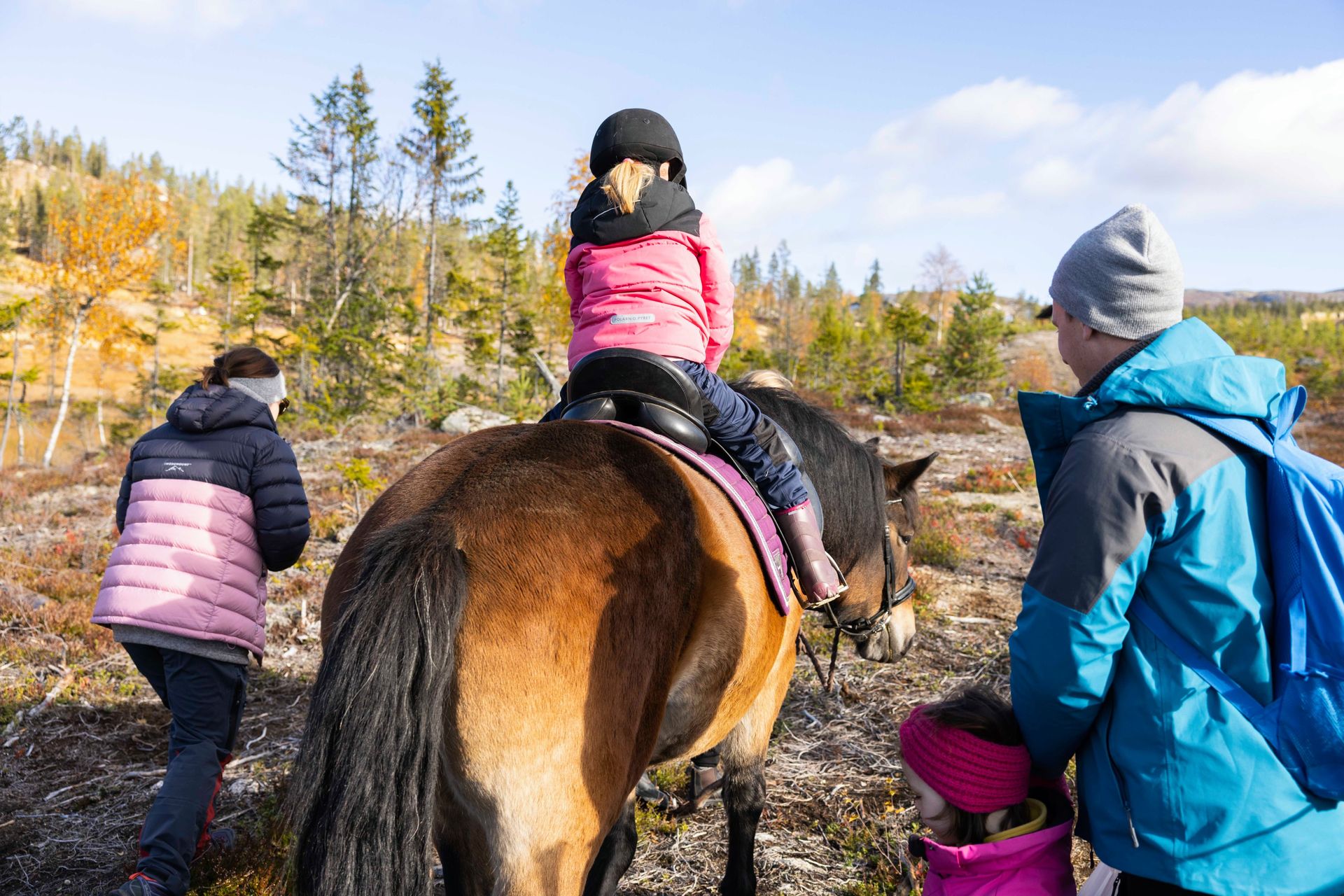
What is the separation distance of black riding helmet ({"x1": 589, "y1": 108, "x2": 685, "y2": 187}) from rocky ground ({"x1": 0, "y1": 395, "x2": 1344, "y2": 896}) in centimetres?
326

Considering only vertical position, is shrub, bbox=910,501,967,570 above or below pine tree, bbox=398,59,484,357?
below

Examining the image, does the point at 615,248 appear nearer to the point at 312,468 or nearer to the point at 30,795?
the point at 30,795

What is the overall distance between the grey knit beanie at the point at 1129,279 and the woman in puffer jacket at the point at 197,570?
3015mm

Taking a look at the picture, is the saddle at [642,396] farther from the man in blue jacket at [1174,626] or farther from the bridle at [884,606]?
the bridle at [884,606]

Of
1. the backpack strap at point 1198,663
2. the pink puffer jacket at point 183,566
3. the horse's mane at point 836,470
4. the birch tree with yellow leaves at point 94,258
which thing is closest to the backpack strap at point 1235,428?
the backpack strap at point 1198,663

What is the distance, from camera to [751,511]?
8.62ft

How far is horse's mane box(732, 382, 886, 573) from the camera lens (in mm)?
3525

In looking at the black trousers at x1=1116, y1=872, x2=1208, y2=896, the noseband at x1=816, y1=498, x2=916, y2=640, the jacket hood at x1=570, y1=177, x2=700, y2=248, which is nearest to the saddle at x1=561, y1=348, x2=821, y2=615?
the jacket hood at x1=570, y1=177, x2=700, y2=248

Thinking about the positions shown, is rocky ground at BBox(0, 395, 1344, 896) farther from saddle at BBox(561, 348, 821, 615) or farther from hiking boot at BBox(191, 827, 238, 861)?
saddle at BBox(561, 348, 821, 615)

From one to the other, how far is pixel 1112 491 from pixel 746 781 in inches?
89.8

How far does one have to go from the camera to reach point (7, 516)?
32.9ft

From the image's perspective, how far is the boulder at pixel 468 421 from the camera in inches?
631

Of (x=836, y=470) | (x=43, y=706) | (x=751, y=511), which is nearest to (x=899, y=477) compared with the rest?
(x=836, y=470)

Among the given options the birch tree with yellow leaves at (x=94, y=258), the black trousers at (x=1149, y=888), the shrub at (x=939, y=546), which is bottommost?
the shrub at (x=939, y=546)
